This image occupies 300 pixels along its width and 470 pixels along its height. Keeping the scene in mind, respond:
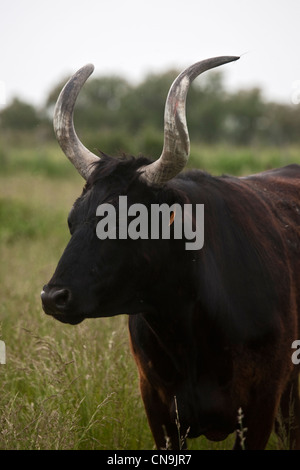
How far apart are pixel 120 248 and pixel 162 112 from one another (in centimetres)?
3427

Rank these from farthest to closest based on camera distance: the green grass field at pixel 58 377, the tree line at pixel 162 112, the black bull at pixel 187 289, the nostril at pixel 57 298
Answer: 1. the tree line at pixel 162 112
2. the green grass field at pixel 58 377
3. the black bull at pixel 187 289
4. the nostril at pixel 57 298

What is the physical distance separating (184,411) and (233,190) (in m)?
1.22

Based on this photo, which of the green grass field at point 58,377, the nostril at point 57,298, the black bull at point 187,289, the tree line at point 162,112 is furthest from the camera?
the tree line at point 162,112

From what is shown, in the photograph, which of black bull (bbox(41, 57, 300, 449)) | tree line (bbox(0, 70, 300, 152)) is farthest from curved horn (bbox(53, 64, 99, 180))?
tree line (bbox(0, 70, 300, 152))

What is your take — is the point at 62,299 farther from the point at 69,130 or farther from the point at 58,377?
the point at 58,377

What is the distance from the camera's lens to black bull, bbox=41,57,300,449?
2564mm

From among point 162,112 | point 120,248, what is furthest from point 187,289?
A: point 162,112

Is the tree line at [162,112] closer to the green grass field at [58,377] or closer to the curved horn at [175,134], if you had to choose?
the green grass field at [58,377]

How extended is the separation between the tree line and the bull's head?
29192 millimetres

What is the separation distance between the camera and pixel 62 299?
8.13ft

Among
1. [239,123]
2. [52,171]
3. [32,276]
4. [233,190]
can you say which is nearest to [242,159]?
[52,171]

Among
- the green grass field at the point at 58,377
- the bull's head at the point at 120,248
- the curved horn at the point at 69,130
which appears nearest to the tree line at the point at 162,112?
the green grass field at the point at 58,377

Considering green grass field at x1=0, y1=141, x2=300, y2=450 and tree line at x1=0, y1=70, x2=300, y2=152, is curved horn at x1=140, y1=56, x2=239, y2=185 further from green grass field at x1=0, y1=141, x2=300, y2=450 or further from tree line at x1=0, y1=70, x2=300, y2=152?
tree line at x1=0, y1=70, x2=300, y2=152

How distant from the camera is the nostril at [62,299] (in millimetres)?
2460
